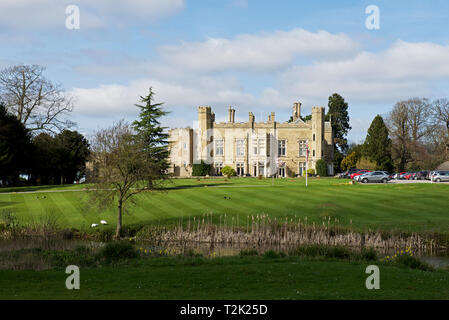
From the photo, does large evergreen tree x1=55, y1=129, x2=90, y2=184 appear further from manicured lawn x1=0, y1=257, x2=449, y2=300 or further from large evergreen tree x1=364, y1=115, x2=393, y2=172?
manicured lawn x1=0, y1=257, x2=449, y2=300

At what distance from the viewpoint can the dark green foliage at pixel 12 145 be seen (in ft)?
147

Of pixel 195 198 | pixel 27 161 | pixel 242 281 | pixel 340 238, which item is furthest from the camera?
pixel 27 161

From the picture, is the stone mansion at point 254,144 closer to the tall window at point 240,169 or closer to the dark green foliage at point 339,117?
the tall window at point 240,169

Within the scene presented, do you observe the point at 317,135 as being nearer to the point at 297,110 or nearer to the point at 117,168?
the point at 297,110

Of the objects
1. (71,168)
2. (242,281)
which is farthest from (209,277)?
(71,168)

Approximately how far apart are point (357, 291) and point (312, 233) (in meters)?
11.9

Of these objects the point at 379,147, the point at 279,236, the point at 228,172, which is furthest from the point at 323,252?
the point at 379,147

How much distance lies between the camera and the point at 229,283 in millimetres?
10406

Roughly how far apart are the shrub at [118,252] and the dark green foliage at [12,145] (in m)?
33.2

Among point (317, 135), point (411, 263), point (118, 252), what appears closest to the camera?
point (411, 263)

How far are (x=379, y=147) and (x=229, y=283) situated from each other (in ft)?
190

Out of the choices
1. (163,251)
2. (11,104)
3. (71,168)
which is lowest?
(163,251)

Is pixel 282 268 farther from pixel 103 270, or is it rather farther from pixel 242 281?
pixel 103 270

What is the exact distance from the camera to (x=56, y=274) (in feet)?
38.7
